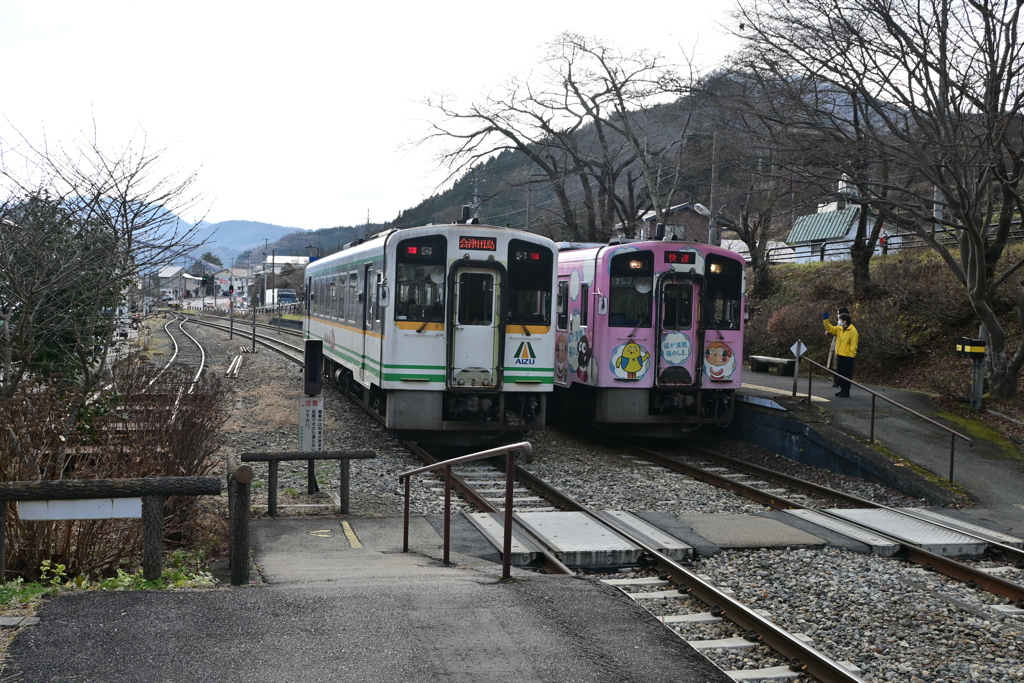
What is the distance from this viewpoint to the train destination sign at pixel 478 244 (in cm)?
1316

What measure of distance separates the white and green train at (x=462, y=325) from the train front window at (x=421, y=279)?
0.01 m

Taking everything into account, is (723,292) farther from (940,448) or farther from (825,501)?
(825,501)

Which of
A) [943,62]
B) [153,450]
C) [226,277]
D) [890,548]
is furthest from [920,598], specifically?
[226,277]

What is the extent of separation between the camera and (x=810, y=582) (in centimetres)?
736

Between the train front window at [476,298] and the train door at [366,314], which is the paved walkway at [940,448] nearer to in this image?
the train front window at [476,298]

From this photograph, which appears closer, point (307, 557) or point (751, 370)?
point (307, 557)

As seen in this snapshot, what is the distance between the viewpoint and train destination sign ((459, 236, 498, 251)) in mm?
13164

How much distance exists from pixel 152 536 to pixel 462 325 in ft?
25.2

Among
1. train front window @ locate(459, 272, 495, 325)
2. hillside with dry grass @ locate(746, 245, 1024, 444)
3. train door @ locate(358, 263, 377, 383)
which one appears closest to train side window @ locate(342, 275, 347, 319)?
train door @ locate(358, 263, 377, 383)

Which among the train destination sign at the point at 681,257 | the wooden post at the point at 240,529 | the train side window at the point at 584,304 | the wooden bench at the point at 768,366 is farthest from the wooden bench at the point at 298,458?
the wooden bench at the point at 768,366

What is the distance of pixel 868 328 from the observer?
829 inches

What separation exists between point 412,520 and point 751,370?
15302mm

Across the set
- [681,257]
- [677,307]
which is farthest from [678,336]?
[681,257]

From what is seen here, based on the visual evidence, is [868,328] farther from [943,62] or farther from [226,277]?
[226,277]
